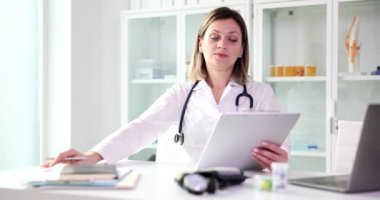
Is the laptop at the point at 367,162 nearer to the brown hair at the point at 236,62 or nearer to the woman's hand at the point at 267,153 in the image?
the woman's hand at the point at 267,153

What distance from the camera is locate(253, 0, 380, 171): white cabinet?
2947mm

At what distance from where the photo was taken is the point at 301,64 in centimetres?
324

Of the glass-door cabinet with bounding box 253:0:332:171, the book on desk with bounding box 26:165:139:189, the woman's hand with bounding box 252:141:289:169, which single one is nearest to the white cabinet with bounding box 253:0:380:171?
the glass-door cabinet with bounding box 253:0:332:171

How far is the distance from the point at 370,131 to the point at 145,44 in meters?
2.85

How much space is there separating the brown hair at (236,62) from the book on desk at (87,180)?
3.14 feet

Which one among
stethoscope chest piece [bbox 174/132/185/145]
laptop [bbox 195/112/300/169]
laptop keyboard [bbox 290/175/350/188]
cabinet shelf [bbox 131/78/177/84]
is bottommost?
laptop keyboard [bbox 290/175/350/188]

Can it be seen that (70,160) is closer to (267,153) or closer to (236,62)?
(267,153)

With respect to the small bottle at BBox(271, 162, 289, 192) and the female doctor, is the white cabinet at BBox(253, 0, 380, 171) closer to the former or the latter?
the female doctor

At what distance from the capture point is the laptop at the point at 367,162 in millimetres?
1034

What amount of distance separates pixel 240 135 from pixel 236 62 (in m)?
0.88

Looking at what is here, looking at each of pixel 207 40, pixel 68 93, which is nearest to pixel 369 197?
pixel 207 40

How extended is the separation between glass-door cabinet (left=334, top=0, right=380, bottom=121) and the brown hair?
114 cm

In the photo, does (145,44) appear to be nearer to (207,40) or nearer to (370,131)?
(207,40)

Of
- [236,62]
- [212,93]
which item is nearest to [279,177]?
[212,93]
